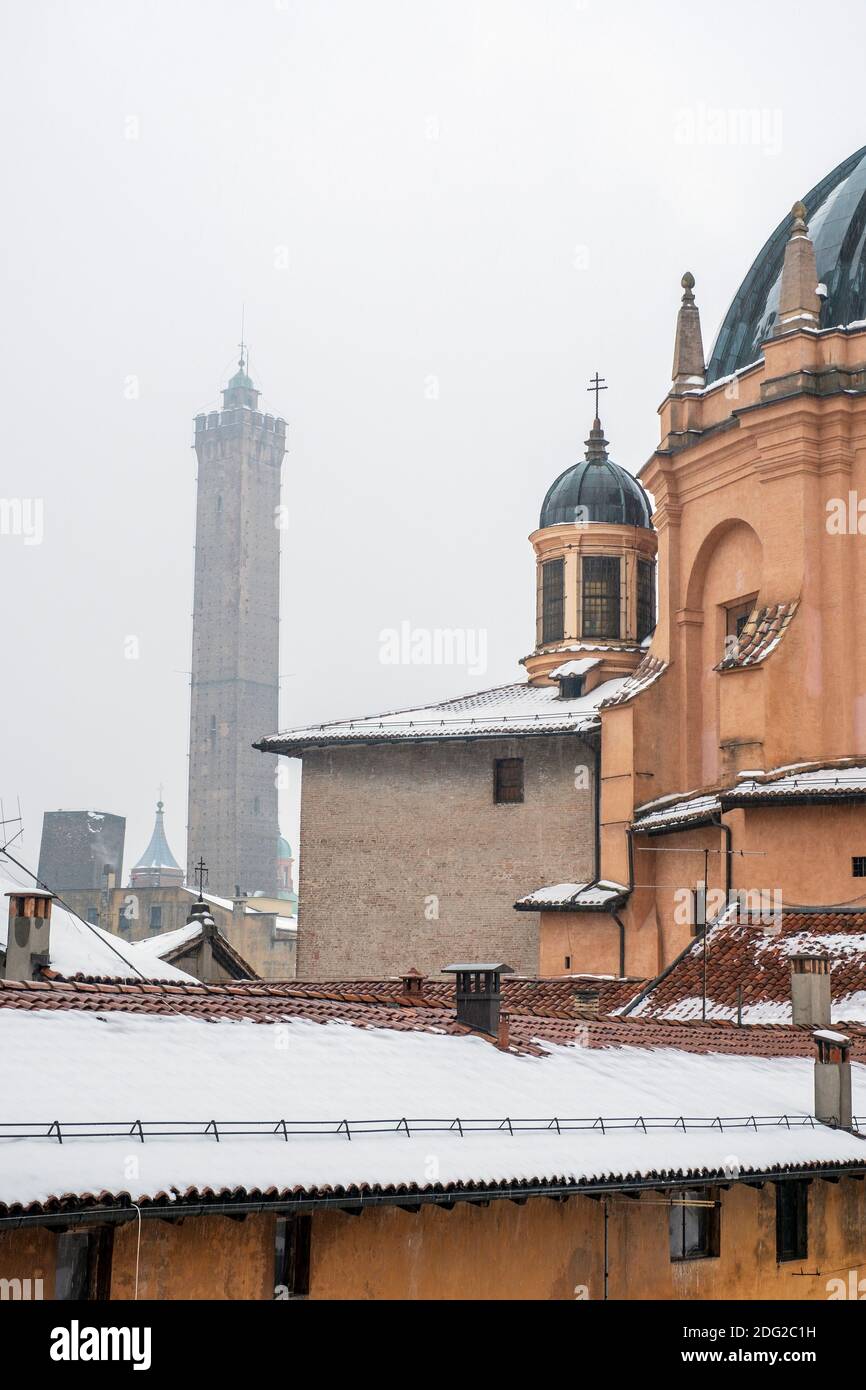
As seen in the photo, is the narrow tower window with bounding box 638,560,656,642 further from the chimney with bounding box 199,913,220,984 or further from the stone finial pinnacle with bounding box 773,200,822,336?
the chimney with bounding box 199,913,220,984

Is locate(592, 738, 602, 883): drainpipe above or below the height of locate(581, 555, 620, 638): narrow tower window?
below

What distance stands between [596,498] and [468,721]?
22.1ft

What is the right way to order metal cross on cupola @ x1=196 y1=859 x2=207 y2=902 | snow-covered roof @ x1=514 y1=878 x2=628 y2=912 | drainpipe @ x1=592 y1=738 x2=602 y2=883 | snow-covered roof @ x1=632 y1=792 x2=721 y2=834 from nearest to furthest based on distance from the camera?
snow-covered roof @ x1=632 y1=792 x2=721 y2=834 < snow-covered roof @ x1=514 y1=878 x2=628 y2=912 < drainpipe @ x1=592 y1=738 x2=602 y2=883 < metal cross on cupola @ x1=196 y1=859 x2=207 y2=902

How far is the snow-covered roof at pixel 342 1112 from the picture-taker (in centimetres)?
1079

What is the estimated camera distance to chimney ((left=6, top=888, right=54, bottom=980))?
21.1 m

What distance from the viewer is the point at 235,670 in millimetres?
96500

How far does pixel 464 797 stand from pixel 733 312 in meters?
10.2

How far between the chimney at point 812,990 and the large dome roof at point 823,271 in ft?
40.3

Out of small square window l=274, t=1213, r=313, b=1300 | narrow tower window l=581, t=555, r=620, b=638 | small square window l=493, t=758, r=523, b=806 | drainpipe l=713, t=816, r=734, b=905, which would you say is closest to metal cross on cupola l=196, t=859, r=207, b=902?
small square window l=493, t=758, r=523, b=806

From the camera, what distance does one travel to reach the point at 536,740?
36156 millimetres

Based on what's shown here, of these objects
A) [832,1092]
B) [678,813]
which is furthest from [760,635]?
[832,1092]

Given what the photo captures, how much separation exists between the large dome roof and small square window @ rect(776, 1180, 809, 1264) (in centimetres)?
1814

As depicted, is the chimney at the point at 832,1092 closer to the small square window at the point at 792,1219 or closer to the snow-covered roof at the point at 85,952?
the small square window at the point at 792,1219
